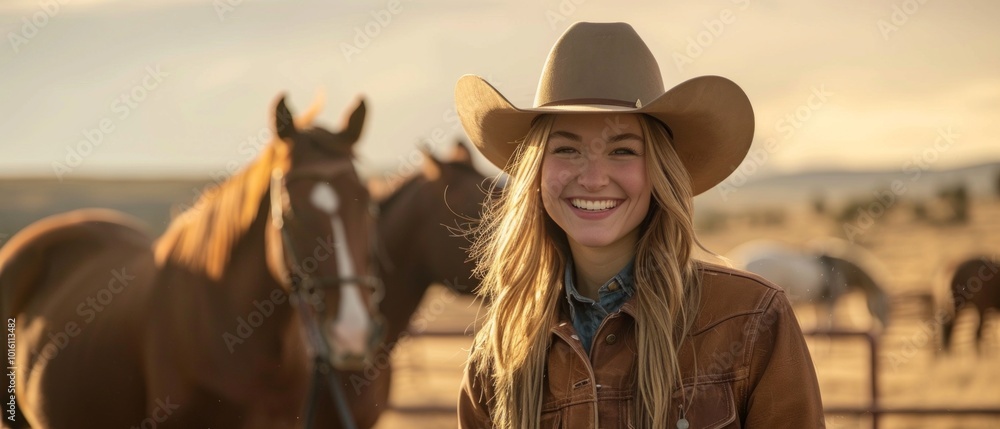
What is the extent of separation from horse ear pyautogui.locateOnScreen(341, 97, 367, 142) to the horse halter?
339 millimetres

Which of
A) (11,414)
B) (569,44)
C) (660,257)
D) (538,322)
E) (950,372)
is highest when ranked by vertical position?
(569,44)

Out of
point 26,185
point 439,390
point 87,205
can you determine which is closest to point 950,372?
point 439,390

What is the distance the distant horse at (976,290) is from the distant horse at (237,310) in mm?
7934

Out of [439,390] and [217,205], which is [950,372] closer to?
[439,390]

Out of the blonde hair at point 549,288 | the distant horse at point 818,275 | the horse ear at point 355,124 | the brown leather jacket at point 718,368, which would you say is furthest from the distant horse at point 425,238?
the distant horse at point 818,275

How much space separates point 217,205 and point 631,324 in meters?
2.35

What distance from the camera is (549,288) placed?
1.82m

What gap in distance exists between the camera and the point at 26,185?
187ft

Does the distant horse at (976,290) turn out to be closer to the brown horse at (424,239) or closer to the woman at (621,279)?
the brown horse at (424,239)

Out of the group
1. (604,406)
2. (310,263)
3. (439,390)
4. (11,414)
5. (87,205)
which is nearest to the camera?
(604,406)

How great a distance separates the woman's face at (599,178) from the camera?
1.72m

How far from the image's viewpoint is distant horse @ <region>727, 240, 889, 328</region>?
1158cm

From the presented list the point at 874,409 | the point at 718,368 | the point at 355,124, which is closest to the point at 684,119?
the point at 718,368

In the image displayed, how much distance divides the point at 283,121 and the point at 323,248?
559 mm
